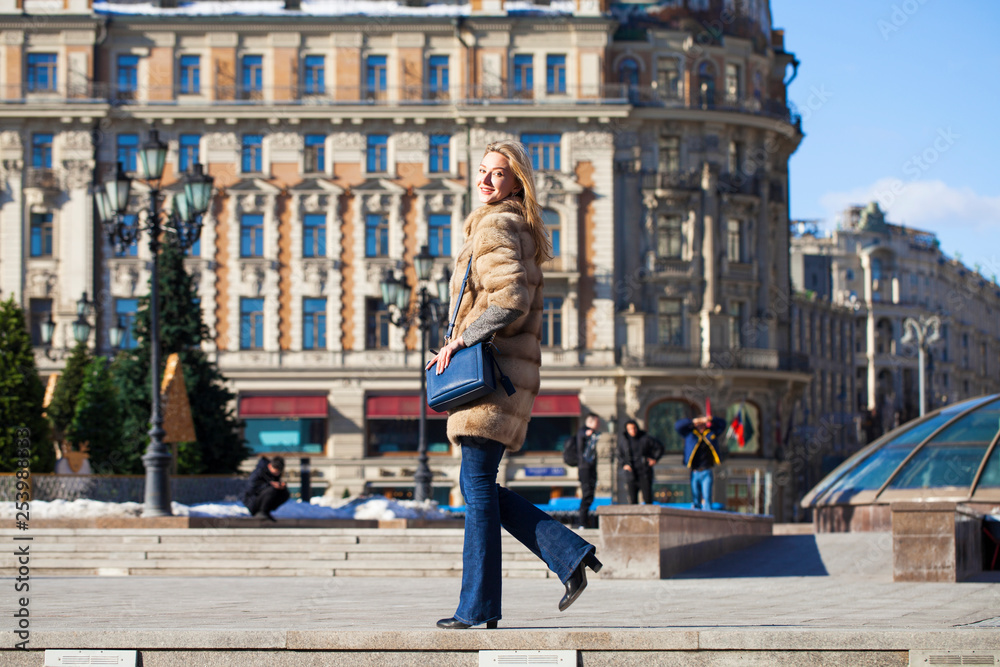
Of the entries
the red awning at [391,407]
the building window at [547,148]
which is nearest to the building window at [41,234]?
the red awning at [391,407]

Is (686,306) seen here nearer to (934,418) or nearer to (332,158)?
(332,158)

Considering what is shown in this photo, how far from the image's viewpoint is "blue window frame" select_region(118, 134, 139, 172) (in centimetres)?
4384

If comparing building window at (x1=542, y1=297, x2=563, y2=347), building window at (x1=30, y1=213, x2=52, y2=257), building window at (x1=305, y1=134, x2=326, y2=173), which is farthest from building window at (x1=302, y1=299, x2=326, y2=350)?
building window at (x1=30, y1=213, x2=52, y2=257)

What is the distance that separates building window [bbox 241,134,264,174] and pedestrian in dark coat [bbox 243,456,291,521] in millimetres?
26391

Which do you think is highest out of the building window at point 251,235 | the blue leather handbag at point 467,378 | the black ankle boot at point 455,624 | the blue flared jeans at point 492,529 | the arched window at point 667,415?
the building window at point 251,235

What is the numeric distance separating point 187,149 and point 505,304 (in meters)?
39.9

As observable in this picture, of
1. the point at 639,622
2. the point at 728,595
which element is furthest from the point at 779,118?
the point at 639,622

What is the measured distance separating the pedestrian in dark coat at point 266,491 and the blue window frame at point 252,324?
2512 cm

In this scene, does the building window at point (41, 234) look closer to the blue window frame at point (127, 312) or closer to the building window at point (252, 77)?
the blue window frame at point (127, 312)

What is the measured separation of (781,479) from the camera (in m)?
46.6

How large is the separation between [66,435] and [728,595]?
21.8 meters

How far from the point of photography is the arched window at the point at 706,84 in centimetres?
4584

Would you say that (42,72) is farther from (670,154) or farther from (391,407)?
(670,154)

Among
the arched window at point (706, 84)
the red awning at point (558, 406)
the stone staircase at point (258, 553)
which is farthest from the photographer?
the arched window at point (706, 84)
